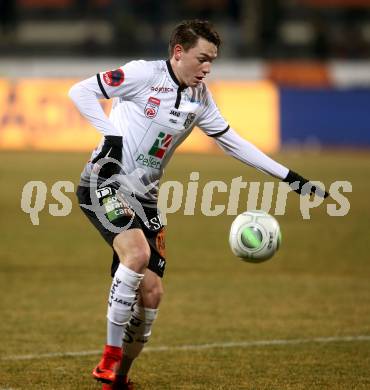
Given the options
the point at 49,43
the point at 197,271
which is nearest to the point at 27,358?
the point at 197,271

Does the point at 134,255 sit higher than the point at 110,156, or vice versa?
the point at 110,156

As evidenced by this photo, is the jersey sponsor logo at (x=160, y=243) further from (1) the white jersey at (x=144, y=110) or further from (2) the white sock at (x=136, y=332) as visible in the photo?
(2) the white sock at (x=136, y=332)

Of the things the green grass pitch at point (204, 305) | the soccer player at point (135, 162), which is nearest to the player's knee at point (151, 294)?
the soccer player at point (135, 162)

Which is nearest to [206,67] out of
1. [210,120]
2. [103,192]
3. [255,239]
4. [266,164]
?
[210,120]

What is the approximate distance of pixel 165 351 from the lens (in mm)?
7887

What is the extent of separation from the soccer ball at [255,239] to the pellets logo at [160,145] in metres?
0.73

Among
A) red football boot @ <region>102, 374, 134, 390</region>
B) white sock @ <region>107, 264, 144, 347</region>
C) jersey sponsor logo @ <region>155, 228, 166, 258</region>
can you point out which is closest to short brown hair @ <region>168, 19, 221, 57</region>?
jersey sponsor logo @ <region>155, 228, 166, 258</region>

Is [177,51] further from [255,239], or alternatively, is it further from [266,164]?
[255,239]

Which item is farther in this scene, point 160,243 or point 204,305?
point 204,305

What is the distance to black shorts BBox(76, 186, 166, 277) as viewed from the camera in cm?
618

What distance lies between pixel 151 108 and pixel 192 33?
21.8 inches

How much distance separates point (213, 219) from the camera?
1866cm

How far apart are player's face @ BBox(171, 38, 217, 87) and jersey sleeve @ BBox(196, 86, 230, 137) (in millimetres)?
317

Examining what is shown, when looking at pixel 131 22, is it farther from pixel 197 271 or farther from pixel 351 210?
pixel 197 271
